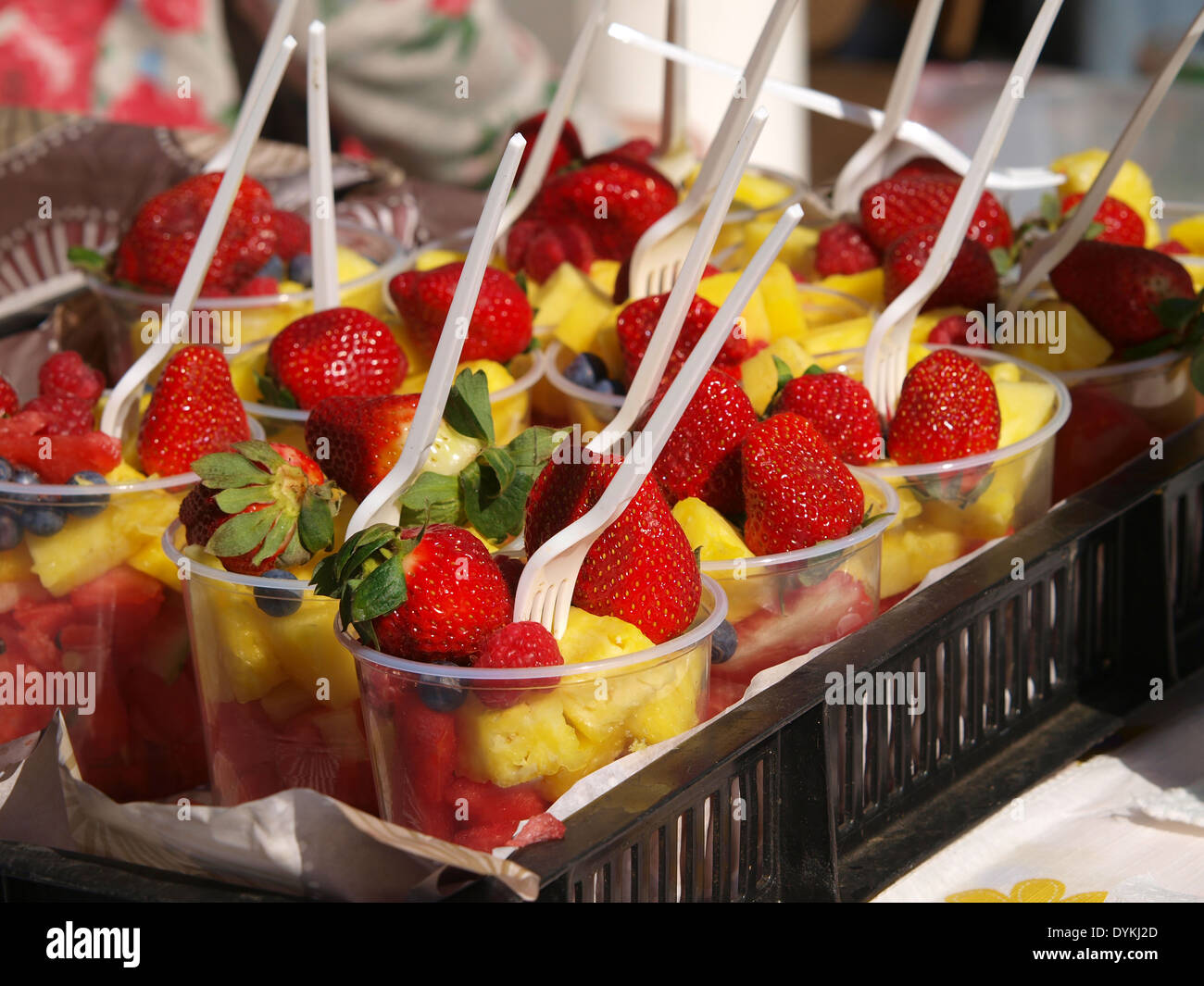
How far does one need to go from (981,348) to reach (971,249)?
0.35 feet

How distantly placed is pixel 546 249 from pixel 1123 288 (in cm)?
53

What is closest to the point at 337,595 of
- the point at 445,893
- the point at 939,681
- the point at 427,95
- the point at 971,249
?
the point at 445,893

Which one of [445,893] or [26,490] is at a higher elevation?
[26,490]

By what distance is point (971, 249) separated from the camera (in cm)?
122

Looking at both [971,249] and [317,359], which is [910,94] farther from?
[317,359]

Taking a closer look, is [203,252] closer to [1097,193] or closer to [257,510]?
[257,510]

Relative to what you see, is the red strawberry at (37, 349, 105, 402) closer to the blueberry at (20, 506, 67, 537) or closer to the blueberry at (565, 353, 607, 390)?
the blueberry at (20, 506, 67, 537)

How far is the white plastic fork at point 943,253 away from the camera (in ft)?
3.23

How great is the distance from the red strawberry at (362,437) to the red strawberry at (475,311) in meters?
0.23

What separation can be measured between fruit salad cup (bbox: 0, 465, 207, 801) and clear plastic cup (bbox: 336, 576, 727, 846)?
281 millimetres

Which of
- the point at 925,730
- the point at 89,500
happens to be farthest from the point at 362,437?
the point at 925,730

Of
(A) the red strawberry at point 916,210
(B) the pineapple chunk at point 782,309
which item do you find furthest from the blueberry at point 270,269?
(A) the red strawberry at point 916,210

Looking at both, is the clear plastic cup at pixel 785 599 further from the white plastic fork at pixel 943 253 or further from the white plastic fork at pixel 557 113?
the white plastic fork at pixel 557 113
